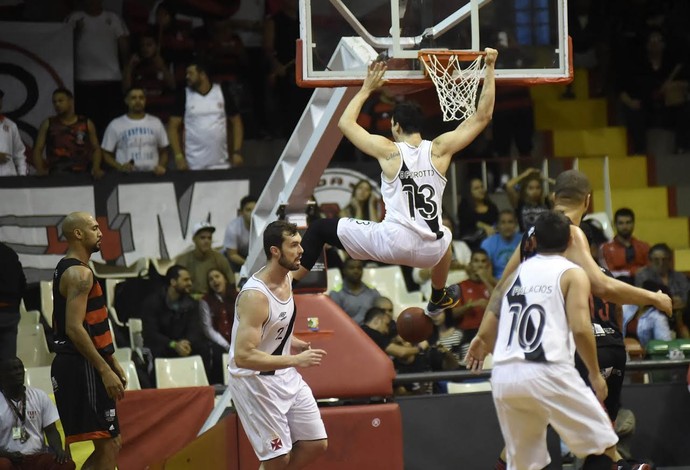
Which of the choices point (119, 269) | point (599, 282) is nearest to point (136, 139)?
point (119, 269)

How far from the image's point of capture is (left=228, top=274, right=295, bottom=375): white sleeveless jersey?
8148 millimetres

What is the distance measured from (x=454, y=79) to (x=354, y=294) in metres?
4.41

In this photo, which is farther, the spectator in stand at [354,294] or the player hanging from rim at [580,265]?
the spectator in stand at [354,294]

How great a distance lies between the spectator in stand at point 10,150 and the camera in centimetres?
1312

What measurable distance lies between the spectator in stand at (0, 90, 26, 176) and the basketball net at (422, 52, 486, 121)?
6.40 m

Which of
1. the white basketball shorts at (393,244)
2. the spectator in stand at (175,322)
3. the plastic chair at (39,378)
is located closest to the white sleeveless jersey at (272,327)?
the white basketball shorts at (393,244)

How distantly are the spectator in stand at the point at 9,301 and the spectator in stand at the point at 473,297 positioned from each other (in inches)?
153

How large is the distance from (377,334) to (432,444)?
44.4 inches

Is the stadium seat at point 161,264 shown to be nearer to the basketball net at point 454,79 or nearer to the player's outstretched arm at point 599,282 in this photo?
the basketball net at point 454,79

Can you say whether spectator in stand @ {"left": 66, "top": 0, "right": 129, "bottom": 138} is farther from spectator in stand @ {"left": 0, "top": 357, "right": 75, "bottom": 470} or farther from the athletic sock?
the athletic sock

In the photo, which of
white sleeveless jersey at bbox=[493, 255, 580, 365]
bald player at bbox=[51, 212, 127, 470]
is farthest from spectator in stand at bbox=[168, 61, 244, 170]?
white sleeveless jersey at bbox=[493, 255, 580, 365]

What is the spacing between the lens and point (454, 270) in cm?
1312

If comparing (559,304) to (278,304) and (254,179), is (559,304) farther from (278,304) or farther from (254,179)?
(254,179)

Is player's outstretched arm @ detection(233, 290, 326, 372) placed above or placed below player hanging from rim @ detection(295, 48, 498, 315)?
below
